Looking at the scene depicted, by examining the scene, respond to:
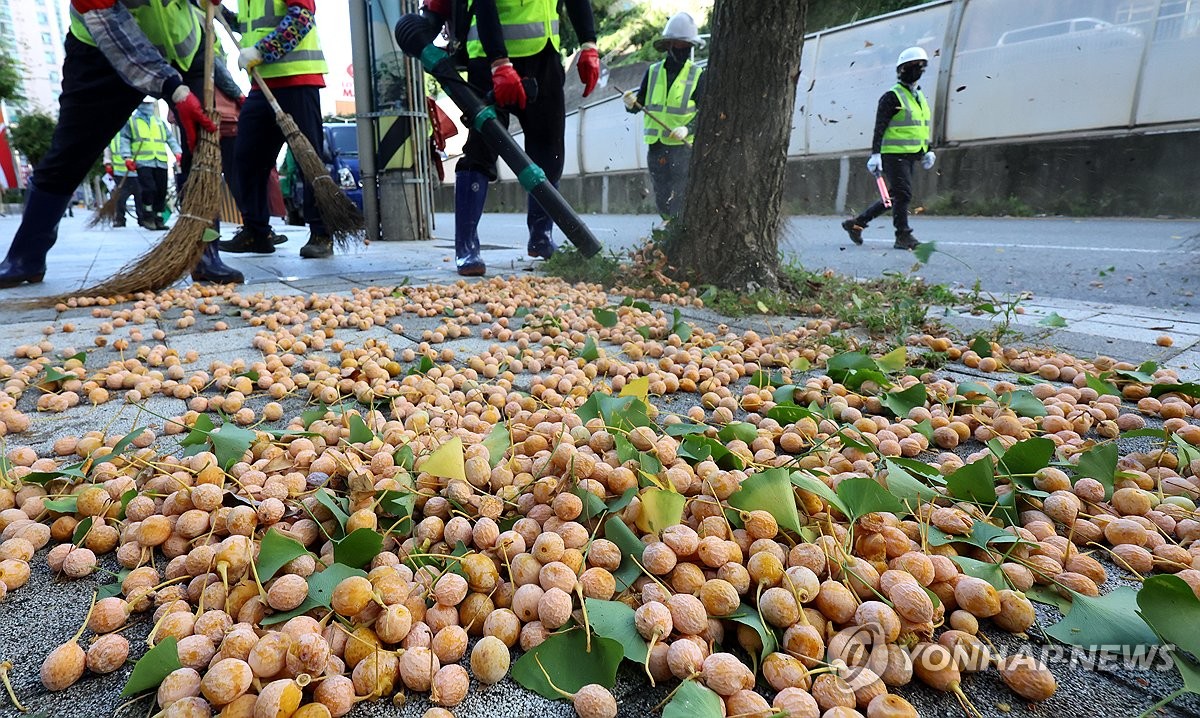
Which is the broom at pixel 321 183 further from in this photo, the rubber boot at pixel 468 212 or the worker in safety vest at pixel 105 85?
the rubber boot at pixel 468 212

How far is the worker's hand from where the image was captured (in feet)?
9.58

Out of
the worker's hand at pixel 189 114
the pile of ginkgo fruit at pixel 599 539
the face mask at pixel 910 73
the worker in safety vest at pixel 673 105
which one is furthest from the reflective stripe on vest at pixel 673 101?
the pile of ginkgo fruit at pixel 599 539

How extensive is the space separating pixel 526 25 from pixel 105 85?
2.08m

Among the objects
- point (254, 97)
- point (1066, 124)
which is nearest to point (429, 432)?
point (254, 97)

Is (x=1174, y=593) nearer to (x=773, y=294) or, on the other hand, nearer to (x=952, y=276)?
(x=773, y=294)

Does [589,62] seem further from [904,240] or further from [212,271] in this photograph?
[904,240]

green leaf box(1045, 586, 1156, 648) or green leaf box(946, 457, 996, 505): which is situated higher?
green leaf box(946, 457, 996, 505)

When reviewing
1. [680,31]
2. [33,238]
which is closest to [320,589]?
[33,238]

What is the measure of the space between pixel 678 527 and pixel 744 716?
Answer: 0.94 ft

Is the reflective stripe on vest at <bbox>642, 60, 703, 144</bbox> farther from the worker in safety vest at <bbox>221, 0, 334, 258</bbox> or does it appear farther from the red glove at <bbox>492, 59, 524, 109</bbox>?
the worker in safety vest at <bbox>221, 0, 334, 258</bbox>

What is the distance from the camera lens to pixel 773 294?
2.98 m

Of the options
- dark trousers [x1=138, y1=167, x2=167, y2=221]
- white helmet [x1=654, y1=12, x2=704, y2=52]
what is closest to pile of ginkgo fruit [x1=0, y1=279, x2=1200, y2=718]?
white helmet [x1=654, y1=12, x2=704, y2=52]

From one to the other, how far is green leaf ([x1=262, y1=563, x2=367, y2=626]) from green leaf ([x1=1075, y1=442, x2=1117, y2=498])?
1.18 m

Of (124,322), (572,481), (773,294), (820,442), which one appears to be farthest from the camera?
(773,294)
